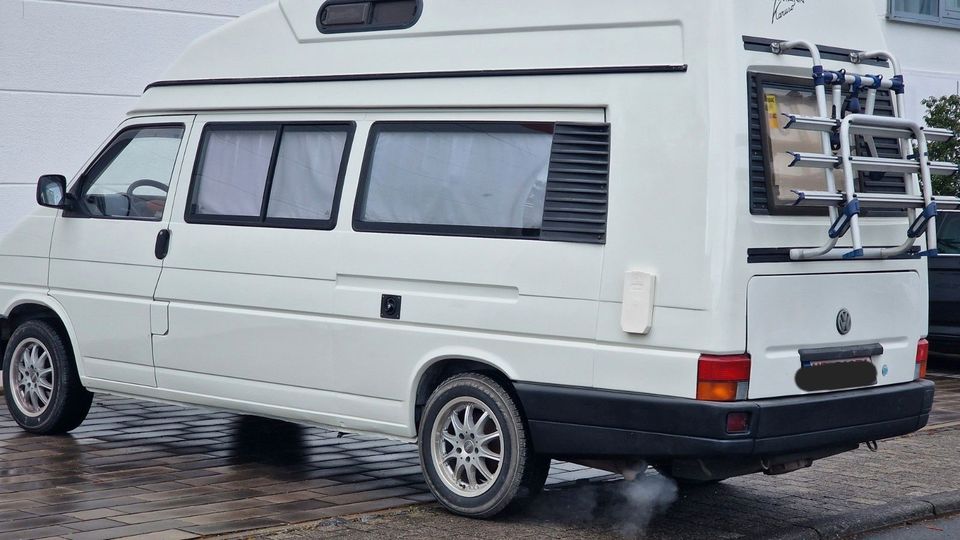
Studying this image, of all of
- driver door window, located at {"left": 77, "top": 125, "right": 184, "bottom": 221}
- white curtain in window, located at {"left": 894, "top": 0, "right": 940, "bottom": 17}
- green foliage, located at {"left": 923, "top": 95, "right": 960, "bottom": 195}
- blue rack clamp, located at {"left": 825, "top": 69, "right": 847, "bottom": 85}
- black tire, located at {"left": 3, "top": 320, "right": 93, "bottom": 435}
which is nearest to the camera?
blue rack clamp, located at {"left": 825, "top": 69, "right": 847, "bottom": 85}

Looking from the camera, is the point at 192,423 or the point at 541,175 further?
the point at 192,423

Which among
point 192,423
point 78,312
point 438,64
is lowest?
point 192,423

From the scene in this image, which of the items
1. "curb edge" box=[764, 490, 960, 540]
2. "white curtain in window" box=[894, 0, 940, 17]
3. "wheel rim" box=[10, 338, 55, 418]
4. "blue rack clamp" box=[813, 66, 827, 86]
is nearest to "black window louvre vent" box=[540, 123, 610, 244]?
"blue rack clamp" box=[813, 66, 827, 86]

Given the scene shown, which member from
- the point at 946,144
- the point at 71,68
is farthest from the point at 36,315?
the point at 946,144

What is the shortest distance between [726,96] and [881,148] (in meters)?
1.29

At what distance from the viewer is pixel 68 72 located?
39.4 ft

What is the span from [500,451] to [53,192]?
3.61m

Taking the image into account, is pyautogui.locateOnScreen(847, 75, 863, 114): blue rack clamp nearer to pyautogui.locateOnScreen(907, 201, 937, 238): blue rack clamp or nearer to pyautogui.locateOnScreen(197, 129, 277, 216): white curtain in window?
pyautogui.locateOnScreen(907, 201, 937, 238): blue rack clamp

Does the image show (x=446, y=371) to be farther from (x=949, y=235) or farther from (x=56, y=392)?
(x=949, y=235)

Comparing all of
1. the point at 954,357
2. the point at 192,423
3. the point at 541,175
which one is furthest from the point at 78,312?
the point at 954,357

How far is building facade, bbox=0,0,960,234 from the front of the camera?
1171 centimetres

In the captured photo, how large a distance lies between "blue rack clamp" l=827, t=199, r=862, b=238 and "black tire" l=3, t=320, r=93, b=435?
16.0 feet

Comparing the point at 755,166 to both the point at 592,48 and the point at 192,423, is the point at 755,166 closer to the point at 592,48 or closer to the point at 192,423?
the point at 592,48

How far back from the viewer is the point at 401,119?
23.3 feet
